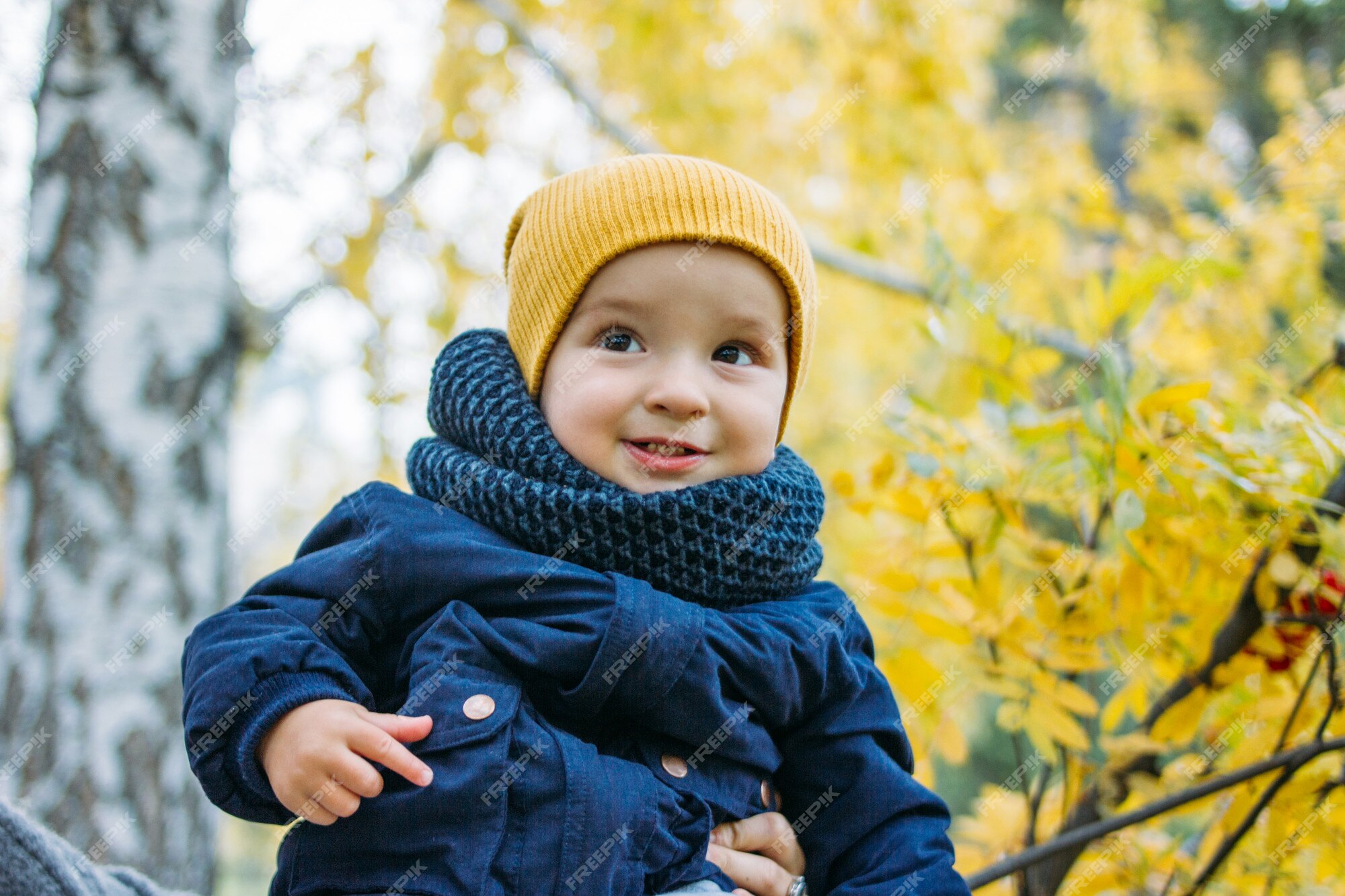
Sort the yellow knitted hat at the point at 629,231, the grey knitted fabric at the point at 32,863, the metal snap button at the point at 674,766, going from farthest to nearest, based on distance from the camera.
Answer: the yellow knitted hat at the point at 629,231 → the metal snap button at the point at 674,766 → the grey knitted fabric at the point at 32,863

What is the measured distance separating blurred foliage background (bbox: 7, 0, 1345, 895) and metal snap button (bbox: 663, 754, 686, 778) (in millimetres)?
552

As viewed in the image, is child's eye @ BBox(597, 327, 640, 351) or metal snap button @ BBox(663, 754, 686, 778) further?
child's eye @ BBox(597, 327, 640, 351)

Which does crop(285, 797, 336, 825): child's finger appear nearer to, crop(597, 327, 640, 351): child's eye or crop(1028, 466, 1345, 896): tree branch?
crop(597, 327, 640, 351): child's eye

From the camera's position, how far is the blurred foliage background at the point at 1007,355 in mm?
1453

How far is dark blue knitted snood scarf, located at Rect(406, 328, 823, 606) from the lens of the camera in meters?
1.16

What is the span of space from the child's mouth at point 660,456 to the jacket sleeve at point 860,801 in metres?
0.35

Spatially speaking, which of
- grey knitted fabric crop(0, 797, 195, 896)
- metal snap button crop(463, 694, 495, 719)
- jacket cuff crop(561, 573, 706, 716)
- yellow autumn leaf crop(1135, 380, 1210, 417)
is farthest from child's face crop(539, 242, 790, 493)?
grey knitted fabric crop(0, 797, 195, 896)

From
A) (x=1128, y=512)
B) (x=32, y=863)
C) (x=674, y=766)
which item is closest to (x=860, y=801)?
(x=674, y=766)

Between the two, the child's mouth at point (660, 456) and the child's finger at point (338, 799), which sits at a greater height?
the child's mouth at point (660, 456)

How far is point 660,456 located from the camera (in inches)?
48.0

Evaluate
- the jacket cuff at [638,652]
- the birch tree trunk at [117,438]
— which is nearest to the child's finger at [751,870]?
the jacket cuff at [638,652]

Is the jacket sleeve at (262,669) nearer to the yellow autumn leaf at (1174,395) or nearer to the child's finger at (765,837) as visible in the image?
the child's finger at (765,837)

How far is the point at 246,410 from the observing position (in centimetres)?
605

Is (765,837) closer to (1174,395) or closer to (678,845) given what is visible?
(678,845)
